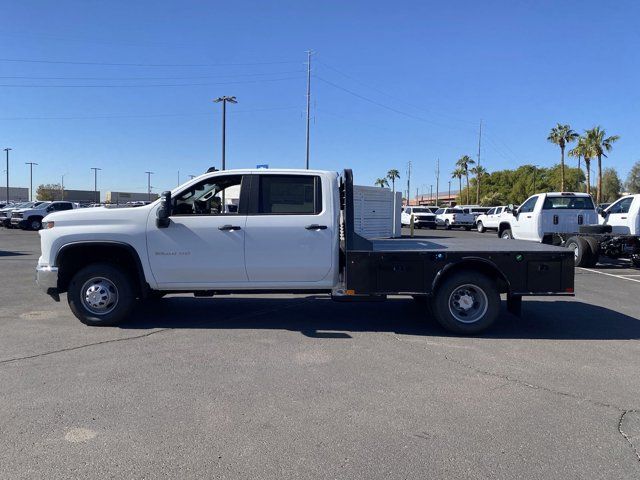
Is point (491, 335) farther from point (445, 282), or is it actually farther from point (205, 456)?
point (205, 456)

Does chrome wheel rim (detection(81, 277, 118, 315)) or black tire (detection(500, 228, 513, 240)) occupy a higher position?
black tire (detection(500, 228, 513, 240))

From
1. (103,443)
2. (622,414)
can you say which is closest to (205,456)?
(103,443)

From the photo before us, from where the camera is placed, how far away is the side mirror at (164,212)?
6.60 metres

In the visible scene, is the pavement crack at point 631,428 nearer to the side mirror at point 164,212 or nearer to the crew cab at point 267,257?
the crew cab at point 267,257

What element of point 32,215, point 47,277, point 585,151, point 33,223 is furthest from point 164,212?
point 585,151

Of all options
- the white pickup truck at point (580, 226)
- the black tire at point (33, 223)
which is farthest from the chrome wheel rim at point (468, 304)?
the black tire at point (33, 223)

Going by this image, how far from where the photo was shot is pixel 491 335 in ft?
22.4

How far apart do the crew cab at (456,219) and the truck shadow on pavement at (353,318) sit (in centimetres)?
3101

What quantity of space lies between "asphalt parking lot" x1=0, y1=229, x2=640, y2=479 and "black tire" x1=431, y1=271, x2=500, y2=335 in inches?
8.3

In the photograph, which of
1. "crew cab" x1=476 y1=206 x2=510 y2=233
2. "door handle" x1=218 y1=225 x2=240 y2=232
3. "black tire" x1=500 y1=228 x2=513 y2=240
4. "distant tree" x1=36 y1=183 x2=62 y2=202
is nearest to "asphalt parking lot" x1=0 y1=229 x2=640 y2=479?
"door handle" x1=218 y1=225 x2=240 y2=232

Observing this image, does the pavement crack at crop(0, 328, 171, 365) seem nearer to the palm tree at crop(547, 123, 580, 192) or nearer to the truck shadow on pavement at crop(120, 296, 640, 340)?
the truck shadow on pavement at crop(120, 296, 640, 340)

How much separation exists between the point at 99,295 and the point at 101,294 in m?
0.03

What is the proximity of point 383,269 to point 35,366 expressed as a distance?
4.04 m

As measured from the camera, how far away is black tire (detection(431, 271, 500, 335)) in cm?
662
